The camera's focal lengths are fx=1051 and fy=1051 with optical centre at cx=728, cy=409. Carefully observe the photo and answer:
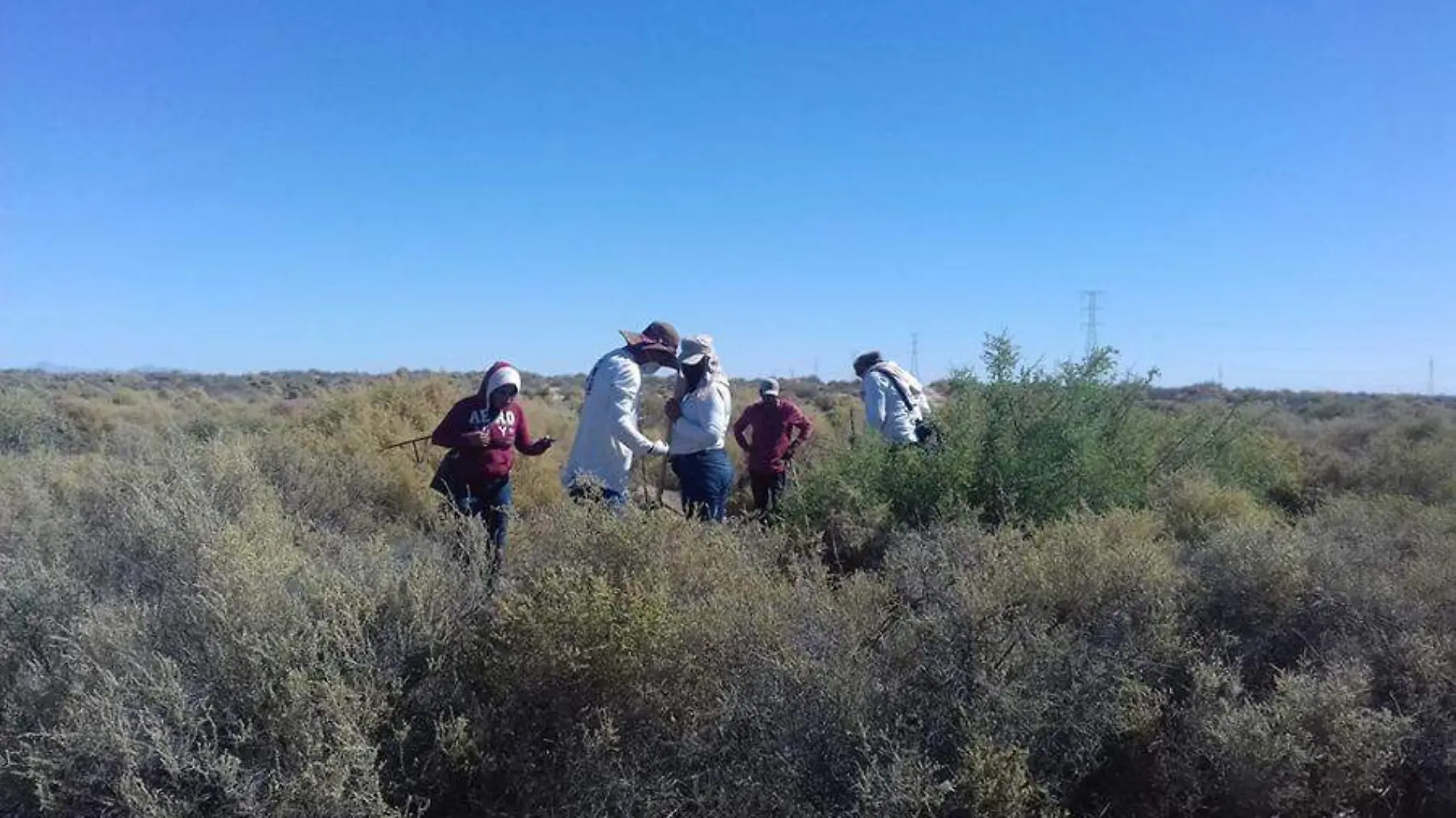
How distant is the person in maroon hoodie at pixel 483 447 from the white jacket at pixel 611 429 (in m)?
0.49

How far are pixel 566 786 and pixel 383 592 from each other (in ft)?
3.26

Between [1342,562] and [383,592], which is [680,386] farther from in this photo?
[1342,562]

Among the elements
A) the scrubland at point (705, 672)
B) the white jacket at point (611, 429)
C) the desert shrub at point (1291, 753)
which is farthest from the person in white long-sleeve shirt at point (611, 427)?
the desert shrub at point (1291, 753)

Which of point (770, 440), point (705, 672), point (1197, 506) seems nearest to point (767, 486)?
point (770, 440)

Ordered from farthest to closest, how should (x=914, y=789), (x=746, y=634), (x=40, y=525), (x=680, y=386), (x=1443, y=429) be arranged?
(x=1443, y=429), (x=680, y=386), (x=40, y=525), (x=746, y=634), (x=914, y=789)

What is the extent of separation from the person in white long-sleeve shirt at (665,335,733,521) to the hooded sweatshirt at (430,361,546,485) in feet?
3.44

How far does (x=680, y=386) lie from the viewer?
275 inches

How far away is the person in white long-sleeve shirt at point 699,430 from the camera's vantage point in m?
6.86

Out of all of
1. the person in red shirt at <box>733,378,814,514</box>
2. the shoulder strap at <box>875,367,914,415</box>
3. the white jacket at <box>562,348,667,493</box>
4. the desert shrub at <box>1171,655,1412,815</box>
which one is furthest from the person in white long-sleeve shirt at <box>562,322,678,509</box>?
the desert shrub at <box>1171,655,1412,815</box>

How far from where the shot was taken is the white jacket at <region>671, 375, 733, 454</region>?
270 inches

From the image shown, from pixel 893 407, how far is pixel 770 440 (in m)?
1.03

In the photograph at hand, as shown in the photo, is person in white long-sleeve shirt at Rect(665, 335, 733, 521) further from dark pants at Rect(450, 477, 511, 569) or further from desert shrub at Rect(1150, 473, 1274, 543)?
desert shrub at Rect(1150, 473, 1274, 543)

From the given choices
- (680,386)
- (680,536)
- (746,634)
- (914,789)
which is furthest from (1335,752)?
(680,386)

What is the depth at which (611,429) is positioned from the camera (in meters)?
6.37
